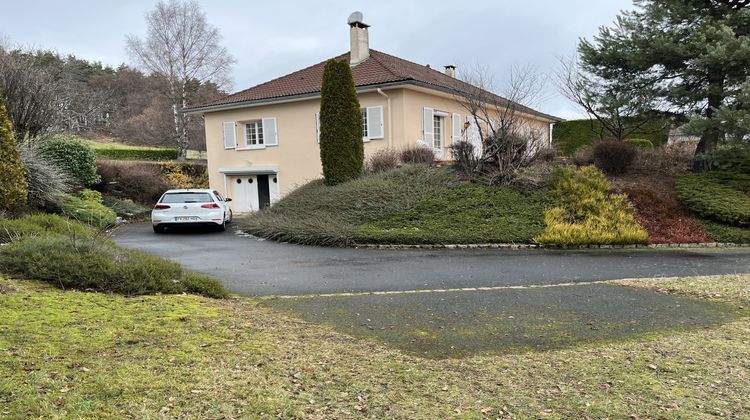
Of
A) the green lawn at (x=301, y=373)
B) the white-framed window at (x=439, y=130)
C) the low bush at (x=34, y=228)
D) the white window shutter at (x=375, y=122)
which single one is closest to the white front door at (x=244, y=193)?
the white window shutter at (x=375, y=122)

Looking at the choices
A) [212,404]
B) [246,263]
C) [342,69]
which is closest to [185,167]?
[342,69]

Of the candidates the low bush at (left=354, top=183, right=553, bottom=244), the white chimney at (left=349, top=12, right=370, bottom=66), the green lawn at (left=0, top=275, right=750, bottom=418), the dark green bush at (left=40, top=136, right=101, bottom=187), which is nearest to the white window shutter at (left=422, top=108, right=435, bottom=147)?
the white chimney at (left=349, top=12, right=370, bottom=66)

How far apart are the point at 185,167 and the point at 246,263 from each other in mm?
18664

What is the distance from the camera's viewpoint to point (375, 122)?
1869 cm

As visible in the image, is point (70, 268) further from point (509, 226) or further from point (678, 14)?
point (678, 14)

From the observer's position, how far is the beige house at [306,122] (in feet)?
60.5

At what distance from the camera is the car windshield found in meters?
14.9

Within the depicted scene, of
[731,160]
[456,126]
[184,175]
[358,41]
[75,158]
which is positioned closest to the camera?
[731,160]

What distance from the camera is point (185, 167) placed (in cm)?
2616

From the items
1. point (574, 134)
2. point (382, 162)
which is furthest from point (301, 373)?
point (574, 134)

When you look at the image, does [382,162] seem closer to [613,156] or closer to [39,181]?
[613,156]

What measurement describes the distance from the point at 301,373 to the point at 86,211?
45.1 ft

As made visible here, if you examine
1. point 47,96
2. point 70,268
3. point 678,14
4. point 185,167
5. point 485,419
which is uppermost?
point 678,14

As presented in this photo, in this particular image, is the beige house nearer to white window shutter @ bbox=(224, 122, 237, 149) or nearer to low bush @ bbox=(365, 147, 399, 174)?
white window shutter @ bbox=(224, 122, 237, 149)
